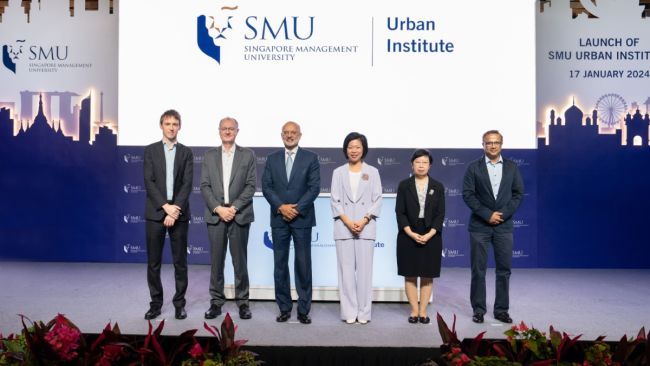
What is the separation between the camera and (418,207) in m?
4.09

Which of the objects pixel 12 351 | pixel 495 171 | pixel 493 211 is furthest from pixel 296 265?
pixel 12 351

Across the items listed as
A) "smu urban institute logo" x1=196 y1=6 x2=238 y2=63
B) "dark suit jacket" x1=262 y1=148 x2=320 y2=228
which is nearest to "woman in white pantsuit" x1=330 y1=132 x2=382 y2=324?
"dark suit jacket" x1=262 y1=148 x2=320 y2=228

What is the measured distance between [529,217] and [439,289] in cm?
180

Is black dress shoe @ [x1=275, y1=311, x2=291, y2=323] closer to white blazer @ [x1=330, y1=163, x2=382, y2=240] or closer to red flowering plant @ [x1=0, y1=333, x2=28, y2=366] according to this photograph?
white blazer @ [x1=330, y1=163, x2=382, y2=240]

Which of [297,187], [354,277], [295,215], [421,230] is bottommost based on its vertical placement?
[354,277]

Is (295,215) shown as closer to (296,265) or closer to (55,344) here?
(296,265)

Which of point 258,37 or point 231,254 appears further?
point 258,37

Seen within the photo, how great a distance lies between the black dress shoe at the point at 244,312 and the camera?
4.08 m

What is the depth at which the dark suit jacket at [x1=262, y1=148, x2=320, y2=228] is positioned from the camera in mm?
4023

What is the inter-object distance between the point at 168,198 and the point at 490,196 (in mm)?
2374

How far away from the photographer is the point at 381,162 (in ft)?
20.8

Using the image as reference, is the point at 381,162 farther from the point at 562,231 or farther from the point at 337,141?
the point at 562,231

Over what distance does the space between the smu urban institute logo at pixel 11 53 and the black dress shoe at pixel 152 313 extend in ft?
14.5

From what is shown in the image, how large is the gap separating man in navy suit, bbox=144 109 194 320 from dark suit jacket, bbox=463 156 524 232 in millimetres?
2119
